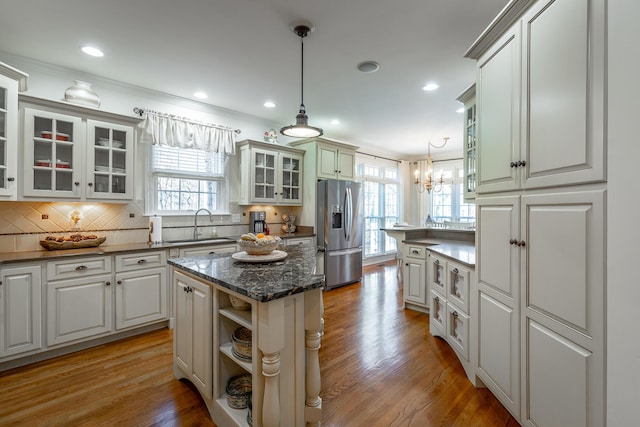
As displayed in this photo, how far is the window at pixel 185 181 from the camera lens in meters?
3.68

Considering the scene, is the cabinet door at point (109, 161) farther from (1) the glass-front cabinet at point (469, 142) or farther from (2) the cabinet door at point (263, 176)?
(1) the glass-front cabinet at point (469, 142)

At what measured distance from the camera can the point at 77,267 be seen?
103 inches

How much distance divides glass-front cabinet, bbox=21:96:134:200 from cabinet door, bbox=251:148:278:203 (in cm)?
152

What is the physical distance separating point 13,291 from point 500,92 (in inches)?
150

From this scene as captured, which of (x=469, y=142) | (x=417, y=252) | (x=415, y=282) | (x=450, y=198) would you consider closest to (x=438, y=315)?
(x=415, y=282)

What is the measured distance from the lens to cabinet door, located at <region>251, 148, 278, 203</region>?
421 centimetres

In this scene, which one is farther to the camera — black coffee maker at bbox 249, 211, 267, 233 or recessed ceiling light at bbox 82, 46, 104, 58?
black coffee maker at bbox 249, 211, 267, 233

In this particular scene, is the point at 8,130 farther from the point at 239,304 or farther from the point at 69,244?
the point at 239,304

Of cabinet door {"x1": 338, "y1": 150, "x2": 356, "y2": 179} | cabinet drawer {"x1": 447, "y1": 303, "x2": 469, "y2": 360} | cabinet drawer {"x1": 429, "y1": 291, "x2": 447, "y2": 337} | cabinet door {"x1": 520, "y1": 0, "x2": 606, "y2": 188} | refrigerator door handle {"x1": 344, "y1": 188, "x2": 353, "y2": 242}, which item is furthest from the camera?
cabinet door {"x1": 338, "y1": 150, "x2": 356, "y2": 179}

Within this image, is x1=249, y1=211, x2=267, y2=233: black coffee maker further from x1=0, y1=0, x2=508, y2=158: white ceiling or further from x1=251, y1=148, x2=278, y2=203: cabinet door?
x1=0, y1=0, x2=508, y2=158: white ceiling

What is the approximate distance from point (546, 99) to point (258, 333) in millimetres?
1765

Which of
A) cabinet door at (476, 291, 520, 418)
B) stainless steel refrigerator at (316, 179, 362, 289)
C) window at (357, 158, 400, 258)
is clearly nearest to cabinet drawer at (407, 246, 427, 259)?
stainless steel refrigerator at (316, 179, 362, 289)

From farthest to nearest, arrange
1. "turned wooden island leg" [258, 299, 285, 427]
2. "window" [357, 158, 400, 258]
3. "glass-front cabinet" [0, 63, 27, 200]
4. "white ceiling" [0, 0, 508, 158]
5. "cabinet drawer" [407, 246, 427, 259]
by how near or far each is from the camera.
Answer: "window" [357, 158, 400, 258] → "cabinet drawer" [407, 246, 427, 259] → "glass-front cabinet" [0, 63, 27, 200] → "white ceiling" [0, 0, 508, 158] → "turned wooden island leg" [258, 299, 285, 427]

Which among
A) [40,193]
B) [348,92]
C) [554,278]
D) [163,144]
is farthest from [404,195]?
[40,193]
